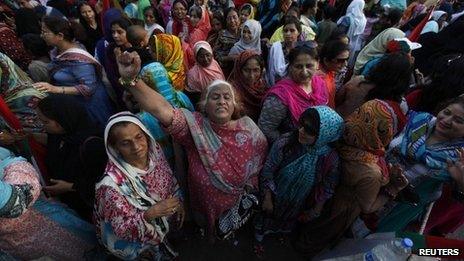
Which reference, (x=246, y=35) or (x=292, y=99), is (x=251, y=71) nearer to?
(x=292, y=99)

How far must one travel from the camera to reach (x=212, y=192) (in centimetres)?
229

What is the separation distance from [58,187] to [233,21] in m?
3.46

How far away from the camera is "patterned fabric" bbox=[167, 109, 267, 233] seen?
2.05 meters

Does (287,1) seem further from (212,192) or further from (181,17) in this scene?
(212,192)

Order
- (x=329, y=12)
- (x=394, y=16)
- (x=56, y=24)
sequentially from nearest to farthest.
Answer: (x=56, y=24), (x=394, y=16), (x=329, y=12)

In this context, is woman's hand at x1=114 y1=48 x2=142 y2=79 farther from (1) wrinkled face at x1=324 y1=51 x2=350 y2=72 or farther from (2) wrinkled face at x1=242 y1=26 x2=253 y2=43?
(2) wrinkled face at x1=242 y1=26 x2=253 y2=43

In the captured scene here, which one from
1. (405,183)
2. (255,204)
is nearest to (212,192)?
(255,204)

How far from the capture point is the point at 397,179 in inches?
77.7

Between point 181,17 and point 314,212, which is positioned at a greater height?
point 181,17

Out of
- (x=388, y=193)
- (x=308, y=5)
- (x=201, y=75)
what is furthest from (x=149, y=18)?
(x=388, y=193)

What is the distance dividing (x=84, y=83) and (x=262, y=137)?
1882 millimetres

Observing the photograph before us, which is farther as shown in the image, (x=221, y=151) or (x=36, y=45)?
(x=36, y=45)

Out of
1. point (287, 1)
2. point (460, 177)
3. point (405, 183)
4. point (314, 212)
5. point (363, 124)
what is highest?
point (287, 1)

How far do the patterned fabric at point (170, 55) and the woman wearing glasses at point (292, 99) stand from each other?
116cm
